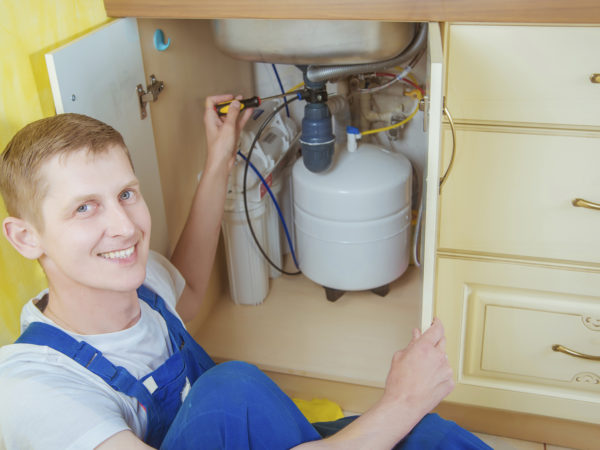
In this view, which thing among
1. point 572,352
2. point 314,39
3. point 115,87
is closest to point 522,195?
point 572,352

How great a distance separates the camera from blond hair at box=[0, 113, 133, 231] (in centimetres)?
77

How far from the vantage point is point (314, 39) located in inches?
43.8

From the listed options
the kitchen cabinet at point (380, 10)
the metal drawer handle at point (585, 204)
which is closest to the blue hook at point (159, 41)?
the kitchen cabinet at point (380, 10)

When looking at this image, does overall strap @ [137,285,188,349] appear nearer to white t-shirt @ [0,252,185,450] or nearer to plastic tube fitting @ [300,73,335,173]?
white t-shirt @ [0,252,185,450]

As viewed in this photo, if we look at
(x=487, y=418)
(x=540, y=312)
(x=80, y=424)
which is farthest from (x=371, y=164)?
(x=80, y=424)

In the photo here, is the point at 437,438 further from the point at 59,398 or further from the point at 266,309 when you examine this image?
the point at 266,309

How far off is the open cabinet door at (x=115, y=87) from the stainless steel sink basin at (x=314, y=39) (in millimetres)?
178

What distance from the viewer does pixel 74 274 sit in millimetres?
807

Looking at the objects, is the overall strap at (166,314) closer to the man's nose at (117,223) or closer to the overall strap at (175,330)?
the overall strap at (175,330)

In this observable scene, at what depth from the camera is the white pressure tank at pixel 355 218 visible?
4.60 ft

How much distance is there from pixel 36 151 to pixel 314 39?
1.70 ft

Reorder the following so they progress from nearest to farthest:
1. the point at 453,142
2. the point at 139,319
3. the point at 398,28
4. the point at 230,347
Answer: the point at 139,319 → the point at 453,142 → the point at 398,28 → the point at 230,347

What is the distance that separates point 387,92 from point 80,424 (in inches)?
43.4

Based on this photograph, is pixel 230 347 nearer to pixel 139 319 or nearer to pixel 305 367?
pixel 305 367
